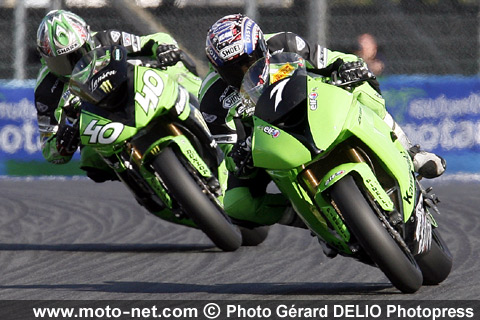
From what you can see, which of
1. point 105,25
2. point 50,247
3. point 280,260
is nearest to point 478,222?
point 280,260

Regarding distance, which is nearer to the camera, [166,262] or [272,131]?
[272,131]

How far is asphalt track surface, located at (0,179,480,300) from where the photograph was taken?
6.07 meters

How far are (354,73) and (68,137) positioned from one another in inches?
98.6

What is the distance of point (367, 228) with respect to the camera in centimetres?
537

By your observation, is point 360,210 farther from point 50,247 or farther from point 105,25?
point 105,25

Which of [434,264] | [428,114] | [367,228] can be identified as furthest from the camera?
[428,114]

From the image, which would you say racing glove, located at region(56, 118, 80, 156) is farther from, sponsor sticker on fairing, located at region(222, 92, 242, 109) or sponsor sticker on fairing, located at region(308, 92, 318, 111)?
sponsor sticker on fairing, located at region(308, 92, 318, 111)

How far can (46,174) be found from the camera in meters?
15.0

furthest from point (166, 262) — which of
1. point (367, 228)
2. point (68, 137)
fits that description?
point (367, 228)

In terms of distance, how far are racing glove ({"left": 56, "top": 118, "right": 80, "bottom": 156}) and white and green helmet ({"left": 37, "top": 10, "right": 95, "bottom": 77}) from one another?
643mm

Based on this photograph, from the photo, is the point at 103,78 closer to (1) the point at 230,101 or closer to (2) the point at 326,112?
(1) the point at 230,101

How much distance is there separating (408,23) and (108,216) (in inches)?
215

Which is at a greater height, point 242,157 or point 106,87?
point 242,157

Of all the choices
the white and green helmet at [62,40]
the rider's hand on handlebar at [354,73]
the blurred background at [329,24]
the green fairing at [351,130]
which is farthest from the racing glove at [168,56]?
the blurred background at [329,24]
